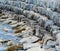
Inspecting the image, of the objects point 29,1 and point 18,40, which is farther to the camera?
point 29,1

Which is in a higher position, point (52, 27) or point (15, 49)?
point (52, 27)

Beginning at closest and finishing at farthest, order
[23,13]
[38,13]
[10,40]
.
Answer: [10,40], [38,13], [23,13]

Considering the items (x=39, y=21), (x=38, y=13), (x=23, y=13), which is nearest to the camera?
(x=39, y=21)

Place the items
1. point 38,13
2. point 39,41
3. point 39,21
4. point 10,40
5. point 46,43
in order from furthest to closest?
point 38,13 < point 39,21 < point 10,40 < point 39,41 < point 46,43

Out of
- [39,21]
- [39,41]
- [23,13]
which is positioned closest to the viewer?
[39,41]

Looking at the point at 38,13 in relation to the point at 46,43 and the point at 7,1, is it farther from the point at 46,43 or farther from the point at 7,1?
the point at 7,1

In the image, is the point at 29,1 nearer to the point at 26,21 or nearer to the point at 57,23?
the point at 26,21

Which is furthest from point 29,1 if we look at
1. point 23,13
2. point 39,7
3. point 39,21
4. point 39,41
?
point 39,41

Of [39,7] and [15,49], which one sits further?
[39,7]

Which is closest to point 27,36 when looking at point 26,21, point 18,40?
A: point 18,40
